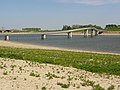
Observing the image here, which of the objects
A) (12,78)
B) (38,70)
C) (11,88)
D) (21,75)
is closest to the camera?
(11,88)

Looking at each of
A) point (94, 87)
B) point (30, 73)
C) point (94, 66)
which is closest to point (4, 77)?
point (30, 73)

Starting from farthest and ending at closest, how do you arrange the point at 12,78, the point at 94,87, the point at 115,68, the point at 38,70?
the point at 115,68, the point at 38,70, the point at 12,78, the point at 94,87

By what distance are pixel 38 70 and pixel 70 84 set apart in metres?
4.10

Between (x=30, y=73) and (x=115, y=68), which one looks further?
(x=115, y=68)

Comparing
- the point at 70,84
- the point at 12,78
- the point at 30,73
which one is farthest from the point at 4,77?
the point at 70,84

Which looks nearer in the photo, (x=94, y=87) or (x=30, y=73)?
(x=94, y=87)

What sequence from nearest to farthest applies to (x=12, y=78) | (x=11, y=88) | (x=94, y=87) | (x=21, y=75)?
1. (x=11, y=88)
2. (x=94, y=87)
3. (x=12, y=78)
4. (x=21, y=75)

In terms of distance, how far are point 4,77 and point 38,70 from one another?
327 cm

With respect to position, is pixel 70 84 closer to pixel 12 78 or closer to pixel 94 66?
pixel 12 78

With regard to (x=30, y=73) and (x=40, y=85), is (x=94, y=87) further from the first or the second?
(x=30, y=73)

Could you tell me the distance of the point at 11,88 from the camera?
517 inches

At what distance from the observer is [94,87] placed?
14.2m

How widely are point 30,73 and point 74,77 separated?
214cm

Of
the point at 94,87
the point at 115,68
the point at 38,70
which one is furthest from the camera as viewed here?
the point at 115,68
